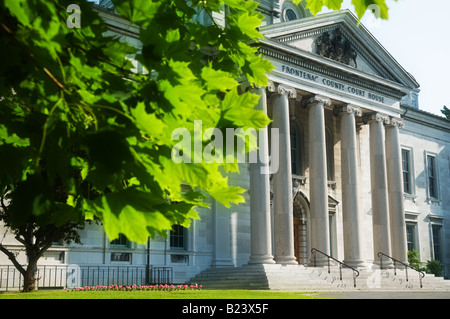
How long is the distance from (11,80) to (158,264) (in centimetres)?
2401

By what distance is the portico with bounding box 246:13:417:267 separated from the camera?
87.2 ft

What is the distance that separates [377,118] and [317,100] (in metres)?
5.50

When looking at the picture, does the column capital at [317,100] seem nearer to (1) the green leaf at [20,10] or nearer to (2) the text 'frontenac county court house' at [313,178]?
(2) the text 'frontenac county court house' at [313,178]

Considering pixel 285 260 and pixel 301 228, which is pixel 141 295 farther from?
pixel 301 228

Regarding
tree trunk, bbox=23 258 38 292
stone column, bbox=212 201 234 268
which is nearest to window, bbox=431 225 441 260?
stone column, bbox=212 201 234 268

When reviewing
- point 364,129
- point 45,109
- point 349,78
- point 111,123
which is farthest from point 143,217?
point 364,129

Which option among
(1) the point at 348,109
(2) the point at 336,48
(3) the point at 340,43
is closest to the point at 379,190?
(1) the point at 348,109

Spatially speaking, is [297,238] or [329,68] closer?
[329,68]

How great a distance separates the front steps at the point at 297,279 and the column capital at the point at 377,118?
893cm

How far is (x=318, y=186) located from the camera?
1101 inches

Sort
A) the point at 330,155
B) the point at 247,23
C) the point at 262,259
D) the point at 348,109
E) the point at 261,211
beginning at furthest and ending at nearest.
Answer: the point at 330,155
the point at 348,109
the point at 261,211
the point at 262,259
the point at 247,23

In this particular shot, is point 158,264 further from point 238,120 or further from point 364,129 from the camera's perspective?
point 238,120

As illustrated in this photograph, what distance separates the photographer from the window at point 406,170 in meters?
39.0

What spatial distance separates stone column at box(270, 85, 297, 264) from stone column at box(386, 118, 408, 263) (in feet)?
29.7
